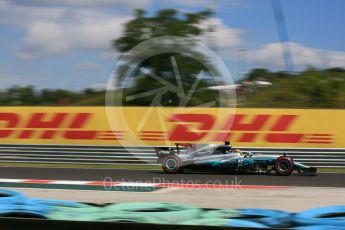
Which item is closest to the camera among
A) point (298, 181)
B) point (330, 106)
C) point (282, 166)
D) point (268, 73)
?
point (298, 181)

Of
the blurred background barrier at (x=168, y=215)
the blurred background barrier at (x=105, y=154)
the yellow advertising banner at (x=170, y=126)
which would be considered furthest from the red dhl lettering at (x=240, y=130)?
the blurred background barrier at (x=168, y=215)

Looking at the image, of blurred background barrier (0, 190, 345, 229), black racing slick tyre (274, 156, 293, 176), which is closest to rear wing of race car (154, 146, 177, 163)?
black racing slick tyre (274, 156, 293, 176)

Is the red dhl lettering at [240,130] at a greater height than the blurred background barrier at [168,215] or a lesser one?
greater

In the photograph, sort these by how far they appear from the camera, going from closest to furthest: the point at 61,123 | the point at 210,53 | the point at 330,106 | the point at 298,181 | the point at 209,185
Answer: the point at 209,185
the point at 298,181
the point at 210,53
the point at 61,123
the point at 330,106

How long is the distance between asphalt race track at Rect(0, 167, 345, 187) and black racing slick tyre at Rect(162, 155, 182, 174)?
17 cm

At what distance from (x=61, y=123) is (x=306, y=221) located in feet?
41.3

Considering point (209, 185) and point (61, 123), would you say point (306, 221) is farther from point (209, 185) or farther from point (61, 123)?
point (61, 123)

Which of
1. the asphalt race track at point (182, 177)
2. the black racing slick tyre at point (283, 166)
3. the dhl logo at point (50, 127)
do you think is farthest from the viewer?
the dhl logo at point (50, 127)

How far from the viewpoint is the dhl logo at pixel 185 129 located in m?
15.0

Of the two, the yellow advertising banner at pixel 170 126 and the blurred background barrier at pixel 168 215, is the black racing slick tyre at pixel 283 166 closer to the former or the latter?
the yellow advertising banner at pixel 170 126

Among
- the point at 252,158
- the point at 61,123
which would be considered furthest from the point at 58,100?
the point at 252,158

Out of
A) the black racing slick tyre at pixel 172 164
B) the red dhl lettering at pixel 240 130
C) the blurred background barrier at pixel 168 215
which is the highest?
the red dhl lettering at pixel 240 130

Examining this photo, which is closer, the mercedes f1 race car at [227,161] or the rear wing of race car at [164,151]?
the mercedes f1 race car at [227,161]

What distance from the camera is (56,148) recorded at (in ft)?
51.8
